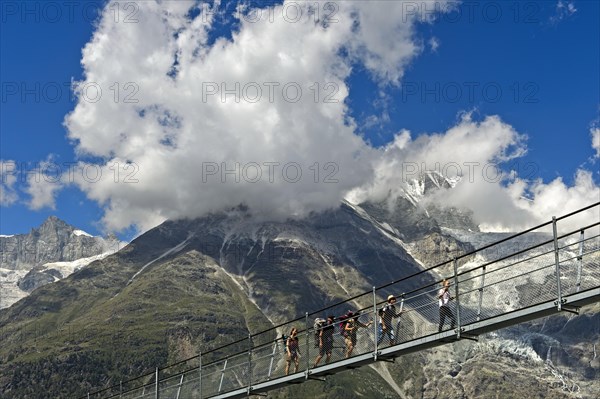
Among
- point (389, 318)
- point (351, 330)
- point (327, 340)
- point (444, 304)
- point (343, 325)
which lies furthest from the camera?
point (327, 340)

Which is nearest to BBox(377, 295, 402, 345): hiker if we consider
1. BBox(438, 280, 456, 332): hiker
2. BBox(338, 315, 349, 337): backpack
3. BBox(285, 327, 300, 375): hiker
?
BBox(438, 280, 456, 332): hiker

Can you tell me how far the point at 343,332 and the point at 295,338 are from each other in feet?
9.69

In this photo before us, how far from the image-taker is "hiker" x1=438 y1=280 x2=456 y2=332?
2966 cm

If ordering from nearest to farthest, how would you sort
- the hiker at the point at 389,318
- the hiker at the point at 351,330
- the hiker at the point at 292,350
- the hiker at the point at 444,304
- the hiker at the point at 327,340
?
1. the hiker at the point at 444,304
2. the hiker at the point at 389,318
3. the hiker at the point at 351,330
4. the hiker at the point at 327,340
5. the hiker at the point at 292,350

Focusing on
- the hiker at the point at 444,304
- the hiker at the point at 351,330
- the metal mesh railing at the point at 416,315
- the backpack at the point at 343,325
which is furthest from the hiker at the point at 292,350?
the hiker at the point at 444,304

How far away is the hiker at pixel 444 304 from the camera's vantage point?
97.3 feet

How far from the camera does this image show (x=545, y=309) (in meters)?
26.2

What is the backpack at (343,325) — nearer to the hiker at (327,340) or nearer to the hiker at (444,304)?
the hiker at (327,340)

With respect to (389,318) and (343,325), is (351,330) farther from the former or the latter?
(389,318)

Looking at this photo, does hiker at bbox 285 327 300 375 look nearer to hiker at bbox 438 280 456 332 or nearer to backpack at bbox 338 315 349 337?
backpack at bbox 338 315 349 337

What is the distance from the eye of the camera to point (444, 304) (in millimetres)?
29859

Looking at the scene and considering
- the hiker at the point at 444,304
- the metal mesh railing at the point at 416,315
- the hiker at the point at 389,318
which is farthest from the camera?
the hiker at the point at 389,318

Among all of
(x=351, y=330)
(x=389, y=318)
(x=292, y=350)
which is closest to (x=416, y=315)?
(x=389, y=318)

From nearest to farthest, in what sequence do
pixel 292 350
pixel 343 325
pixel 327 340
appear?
pixel 343 325
pixel 327 340
pixel 292 350
